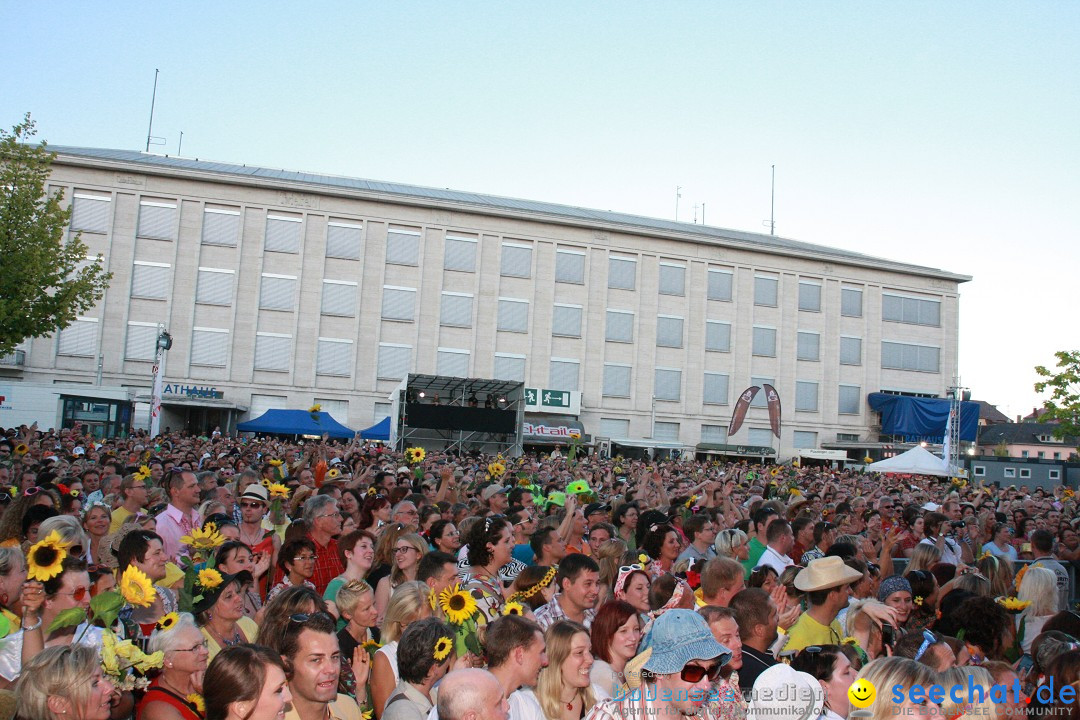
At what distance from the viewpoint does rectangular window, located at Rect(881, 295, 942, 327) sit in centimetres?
5794

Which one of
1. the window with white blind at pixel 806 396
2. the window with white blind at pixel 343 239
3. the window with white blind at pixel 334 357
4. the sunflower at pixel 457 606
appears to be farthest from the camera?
the window with white blind at pixel 806 396

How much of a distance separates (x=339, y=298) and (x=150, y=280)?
9.74 m

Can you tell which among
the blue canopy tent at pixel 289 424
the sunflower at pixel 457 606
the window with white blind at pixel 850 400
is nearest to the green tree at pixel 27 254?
the blue canopy tent at pixel 289 424

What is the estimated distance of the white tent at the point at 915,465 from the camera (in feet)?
85.7

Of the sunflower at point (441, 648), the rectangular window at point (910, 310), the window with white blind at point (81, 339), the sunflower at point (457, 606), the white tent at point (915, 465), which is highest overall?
the rectangular window at point (910, 310)

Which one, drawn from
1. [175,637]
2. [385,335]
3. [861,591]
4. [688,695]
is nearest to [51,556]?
[175,637]

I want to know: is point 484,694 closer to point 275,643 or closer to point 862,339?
point 275,643

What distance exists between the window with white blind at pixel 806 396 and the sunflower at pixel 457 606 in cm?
5211

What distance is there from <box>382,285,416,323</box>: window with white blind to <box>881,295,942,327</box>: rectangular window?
30.8 m

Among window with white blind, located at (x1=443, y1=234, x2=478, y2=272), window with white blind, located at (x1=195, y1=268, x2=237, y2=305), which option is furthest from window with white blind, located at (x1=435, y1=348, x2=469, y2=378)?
window with white blind, located at (x1=195, y1=268, x2=237, y2=305)

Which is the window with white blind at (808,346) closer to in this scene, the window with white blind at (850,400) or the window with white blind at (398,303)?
the window with white blind at (850,400)

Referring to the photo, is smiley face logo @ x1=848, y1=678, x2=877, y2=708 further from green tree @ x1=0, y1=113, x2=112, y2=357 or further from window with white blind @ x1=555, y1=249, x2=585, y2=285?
window with white blind @ x1=555, y1=249, x2=585, y2=285

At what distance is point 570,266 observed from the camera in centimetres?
5203

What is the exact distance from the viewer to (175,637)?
174 inches
